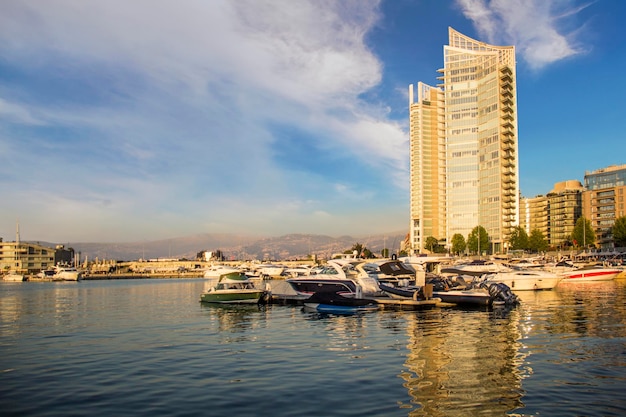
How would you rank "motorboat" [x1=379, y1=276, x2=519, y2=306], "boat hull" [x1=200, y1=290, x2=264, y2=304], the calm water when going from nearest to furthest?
the calm water → "motorboat" [x1=379, y1=276, x2=519, y2=306] → "boat hull" [x1=200, y1=290, x2=264, y2=304]

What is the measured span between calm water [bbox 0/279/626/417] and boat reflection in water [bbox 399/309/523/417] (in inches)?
2.9

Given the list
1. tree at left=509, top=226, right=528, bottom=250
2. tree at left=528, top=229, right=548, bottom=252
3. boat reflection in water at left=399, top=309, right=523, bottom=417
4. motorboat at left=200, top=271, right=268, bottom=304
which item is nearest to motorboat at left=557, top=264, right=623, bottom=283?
motorboat at left=200, top=271, right=268, bottom=304

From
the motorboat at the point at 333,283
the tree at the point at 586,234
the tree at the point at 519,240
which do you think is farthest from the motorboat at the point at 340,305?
the tree at the point at 586,234

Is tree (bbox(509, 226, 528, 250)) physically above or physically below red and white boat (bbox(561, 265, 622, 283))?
above

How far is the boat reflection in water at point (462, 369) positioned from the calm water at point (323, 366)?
0.07 meters

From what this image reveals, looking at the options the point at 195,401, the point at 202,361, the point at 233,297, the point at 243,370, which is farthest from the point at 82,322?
the point at 195,401

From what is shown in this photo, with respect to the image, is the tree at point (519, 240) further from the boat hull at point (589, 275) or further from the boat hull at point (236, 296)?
the boat hull at point (236, 296)

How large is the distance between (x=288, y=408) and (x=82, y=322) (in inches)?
1318

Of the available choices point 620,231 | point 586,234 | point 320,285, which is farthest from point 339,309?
point 586,234

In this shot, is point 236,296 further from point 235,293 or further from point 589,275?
point 589,275

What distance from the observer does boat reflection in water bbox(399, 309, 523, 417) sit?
17.5m

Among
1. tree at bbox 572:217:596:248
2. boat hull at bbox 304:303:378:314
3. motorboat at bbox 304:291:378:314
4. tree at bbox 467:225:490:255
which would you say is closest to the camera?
boat hull at bbox 304:303:378:314

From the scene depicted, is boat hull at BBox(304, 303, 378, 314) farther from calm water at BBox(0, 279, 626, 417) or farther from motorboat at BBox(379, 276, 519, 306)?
motorboat at BBox(379, 276, 519, 306)

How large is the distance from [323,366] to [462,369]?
20.1 feet
